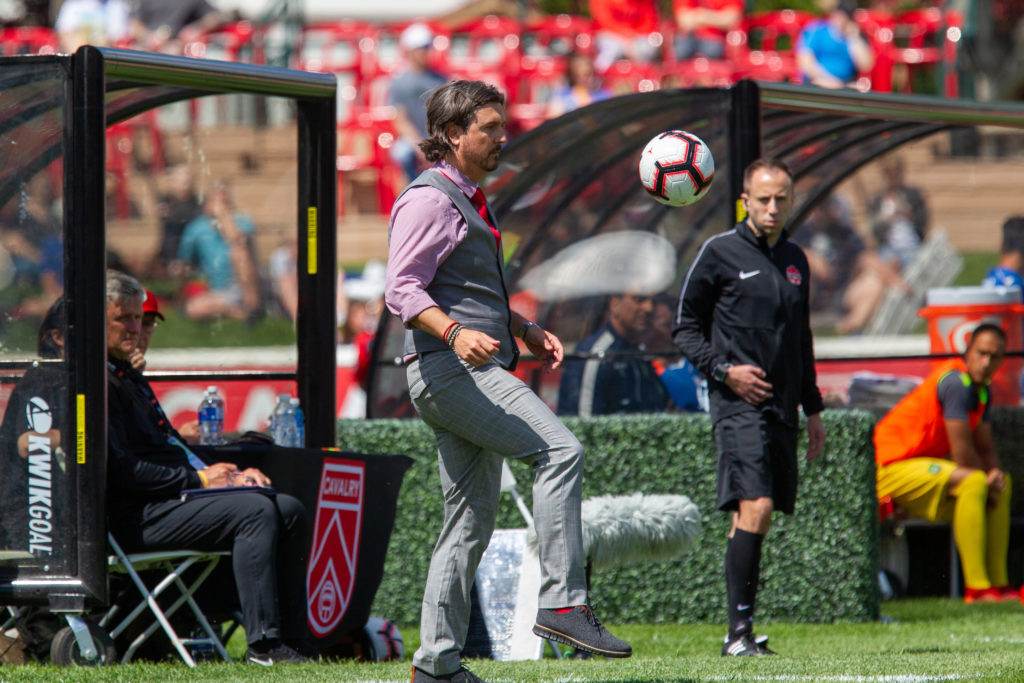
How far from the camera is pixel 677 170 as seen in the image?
6.86 metres

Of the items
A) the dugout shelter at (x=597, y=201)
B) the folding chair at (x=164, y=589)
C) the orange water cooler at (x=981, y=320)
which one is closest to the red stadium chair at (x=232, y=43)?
the dugout shelter at (x=597, y=201)

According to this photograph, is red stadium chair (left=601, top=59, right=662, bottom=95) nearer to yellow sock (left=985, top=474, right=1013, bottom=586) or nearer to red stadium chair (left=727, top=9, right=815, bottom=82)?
red stadium chair (left=727, top=9, right=815, bottom=82)

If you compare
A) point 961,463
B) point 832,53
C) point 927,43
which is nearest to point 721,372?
point 961,463

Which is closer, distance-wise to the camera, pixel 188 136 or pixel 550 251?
pixel 550 251

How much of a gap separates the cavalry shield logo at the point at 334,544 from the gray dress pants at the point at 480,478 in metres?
2.00

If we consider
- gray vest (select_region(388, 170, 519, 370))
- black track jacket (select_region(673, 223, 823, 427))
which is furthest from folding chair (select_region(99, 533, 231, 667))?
black track jacket (select_region(673, 223, 823, 427))

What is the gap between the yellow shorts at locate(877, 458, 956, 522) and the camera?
9.89 m

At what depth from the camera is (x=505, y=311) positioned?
18.1 ft

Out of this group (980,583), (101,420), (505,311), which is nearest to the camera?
(505,311)

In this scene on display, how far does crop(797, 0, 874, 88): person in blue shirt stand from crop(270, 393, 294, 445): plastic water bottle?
11.1 meters

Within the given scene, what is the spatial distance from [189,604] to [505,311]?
2661mm

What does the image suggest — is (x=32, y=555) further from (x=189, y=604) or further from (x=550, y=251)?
(x=550, y=251)

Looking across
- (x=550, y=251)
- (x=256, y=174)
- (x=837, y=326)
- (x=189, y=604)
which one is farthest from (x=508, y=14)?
(x=189, y=604)

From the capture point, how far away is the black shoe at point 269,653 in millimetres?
6930
